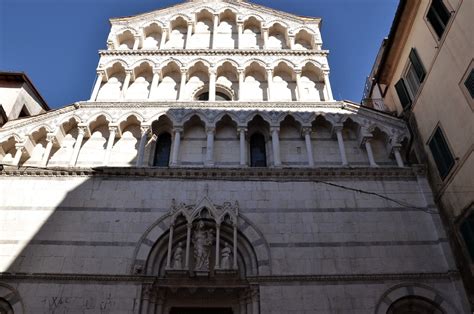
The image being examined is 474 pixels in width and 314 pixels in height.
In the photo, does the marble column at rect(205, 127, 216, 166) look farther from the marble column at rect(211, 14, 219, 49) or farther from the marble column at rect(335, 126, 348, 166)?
the marble column at rect(211, 14, 219, 49)

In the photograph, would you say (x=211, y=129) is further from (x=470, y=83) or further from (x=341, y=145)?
(x=470, y=83)

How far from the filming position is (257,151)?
10.5 metres

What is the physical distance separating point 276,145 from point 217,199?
2150 millimetres

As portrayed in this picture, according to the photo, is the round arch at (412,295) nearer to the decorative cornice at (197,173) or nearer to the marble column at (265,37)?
the decorative cornice at (197,173)

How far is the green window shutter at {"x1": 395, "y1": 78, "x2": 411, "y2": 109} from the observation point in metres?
10.9

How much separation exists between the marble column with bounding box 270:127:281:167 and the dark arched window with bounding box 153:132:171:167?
2.74m

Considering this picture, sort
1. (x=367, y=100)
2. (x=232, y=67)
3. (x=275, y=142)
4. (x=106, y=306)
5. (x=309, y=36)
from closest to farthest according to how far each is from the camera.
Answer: (x=106, y=306)
(x=275, y=142)
(x=232, y=67)
(x=309, y=36)
(x=367, y=100)

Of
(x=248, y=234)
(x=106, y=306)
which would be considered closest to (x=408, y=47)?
(x=248, y=234)

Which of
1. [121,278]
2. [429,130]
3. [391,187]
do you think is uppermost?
[429,130]

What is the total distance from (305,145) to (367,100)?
5.55 m

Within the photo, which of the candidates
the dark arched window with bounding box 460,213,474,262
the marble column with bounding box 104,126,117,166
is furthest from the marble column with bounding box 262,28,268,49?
the dark arched window with bounding box 460,213,474,262

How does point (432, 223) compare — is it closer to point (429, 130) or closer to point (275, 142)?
point (429, 130)

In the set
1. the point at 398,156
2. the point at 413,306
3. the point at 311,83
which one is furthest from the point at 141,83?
the point at 413,306

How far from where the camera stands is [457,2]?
8359 millimetres
